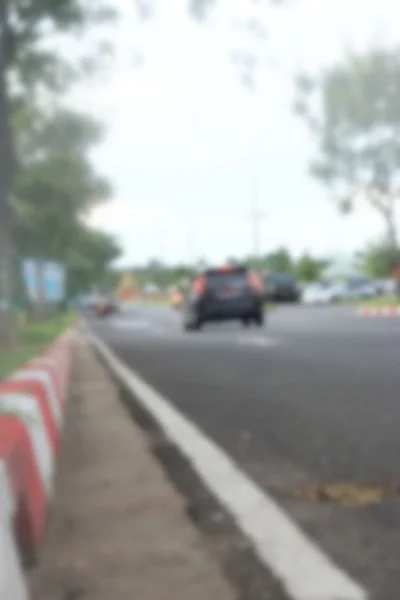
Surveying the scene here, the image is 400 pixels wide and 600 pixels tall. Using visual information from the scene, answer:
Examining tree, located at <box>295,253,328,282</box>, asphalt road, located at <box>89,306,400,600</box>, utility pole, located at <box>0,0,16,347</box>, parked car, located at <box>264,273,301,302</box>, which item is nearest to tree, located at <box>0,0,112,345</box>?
utility pole, located at <box>0,0,16,347</box>

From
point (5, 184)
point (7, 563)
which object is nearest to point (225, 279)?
point (5, 184)

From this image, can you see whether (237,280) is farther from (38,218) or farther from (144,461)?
(144,461)

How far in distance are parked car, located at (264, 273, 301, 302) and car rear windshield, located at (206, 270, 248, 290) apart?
1661 inches

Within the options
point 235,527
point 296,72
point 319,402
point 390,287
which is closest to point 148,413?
point 319,402

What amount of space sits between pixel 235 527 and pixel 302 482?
4.60 feet

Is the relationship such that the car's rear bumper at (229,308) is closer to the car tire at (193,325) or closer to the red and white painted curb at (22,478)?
the car tire at (193,325)

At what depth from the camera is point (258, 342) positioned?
2728 centimetres

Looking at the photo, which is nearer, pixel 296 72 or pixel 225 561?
pixel 225 561

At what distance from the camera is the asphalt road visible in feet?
20.4

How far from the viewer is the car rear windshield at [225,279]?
40.2 m

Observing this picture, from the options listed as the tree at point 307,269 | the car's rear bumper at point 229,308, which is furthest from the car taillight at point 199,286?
the tree at point 307,269

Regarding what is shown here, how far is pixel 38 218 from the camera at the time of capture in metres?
47.8

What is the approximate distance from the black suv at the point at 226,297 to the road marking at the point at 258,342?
999cm

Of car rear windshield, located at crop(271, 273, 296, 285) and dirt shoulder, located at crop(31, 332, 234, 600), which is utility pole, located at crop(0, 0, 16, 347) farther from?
car rear windshield, located at crop(271, 273, 296, 285)
